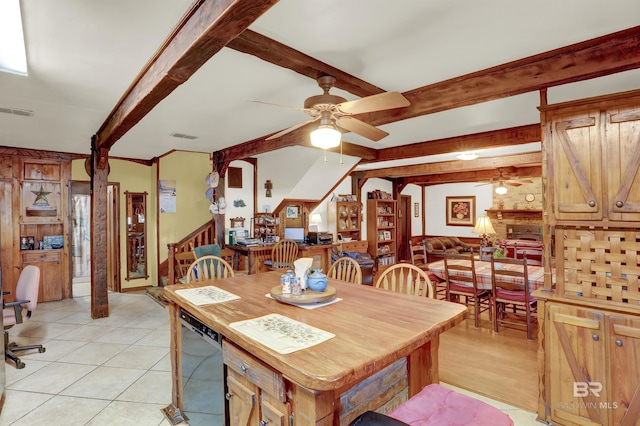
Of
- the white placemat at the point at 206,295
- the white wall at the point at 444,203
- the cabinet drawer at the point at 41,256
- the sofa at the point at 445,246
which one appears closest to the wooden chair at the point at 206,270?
the white placemat at the point at 206,295

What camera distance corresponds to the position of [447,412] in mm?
1319

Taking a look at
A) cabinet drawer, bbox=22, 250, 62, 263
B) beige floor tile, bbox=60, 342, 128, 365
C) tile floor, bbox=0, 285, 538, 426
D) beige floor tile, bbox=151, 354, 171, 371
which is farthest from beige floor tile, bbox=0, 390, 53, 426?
cabinet drawer, bbox=22, 250, 62, 263

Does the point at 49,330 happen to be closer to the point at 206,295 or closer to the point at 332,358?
the point at 206,295

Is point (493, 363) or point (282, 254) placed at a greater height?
point (282, 254)

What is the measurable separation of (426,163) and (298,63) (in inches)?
211

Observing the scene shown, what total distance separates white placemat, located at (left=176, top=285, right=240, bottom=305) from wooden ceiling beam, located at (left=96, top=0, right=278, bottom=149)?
1379mm

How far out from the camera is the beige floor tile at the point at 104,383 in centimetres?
270

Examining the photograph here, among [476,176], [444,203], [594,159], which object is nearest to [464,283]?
[594,159]

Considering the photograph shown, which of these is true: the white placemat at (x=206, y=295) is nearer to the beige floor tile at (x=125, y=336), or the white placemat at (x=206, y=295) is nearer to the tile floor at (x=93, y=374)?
the tile floor at (x=93, y=374)

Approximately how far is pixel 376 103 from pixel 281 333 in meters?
1.53

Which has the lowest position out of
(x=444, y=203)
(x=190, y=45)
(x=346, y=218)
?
(x=346, y=218)

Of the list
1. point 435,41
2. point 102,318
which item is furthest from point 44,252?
point 435,41

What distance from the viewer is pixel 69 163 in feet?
18.8

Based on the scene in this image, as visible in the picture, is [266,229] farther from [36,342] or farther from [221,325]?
[221,325]
